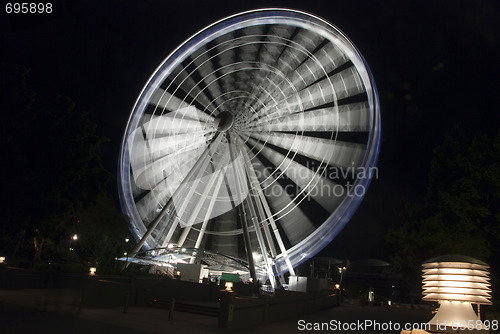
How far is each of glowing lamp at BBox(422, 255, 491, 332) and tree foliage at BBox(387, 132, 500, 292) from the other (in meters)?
11.9

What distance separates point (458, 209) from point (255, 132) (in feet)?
31.7

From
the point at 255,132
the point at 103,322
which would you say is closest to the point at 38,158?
the point at 103,322

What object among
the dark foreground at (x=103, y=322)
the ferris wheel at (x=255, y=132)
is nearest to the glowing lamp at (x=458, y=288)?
the dark foreground at (x=103, y=322)

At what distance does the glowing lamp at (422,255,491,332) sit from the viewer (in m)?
5.23

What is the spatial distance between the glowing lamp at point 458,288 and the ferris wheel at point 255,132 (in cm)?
1044

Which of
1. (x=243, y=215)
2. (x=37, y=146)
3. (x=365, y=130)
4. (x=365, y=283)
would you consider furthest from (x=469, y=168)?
(x=365, y=283)

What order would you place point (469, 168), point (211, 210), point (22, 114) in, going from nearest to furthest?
1. point (22, 114)
2. point (469, 168)
3. point (211, 210)

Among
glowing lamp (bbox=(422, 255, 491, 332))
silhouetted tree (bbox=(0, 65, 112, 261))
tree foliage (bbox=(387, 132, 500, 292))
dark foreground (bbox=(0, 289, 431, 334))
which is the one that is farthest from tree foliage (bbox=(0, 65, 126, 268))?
tree foliage (bbox=(387, 132, 500, 292))

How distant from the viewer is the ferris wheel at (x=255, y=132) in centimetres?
1669

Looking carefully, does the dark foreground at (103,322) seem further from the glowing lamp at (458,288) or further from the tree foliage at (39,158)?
the glowing lamp at (458,288)

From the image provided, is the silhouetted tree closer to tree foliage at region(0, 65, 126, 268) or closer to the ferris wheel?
tree foliage at region(0, 65, 126, 268)

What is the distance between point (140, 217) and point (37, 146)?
8.25 meters

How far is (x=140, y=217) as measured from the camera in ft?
67.4

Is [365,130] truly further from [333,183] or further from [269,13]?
[269,13]
